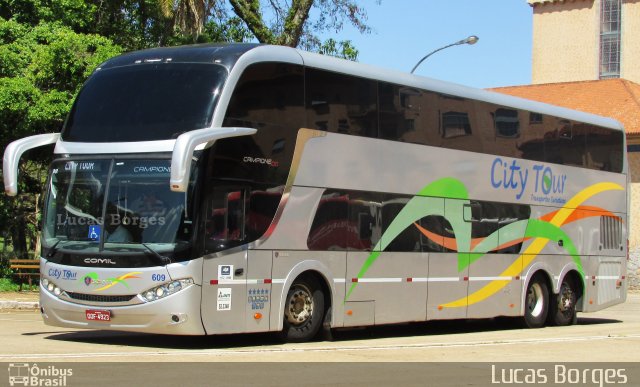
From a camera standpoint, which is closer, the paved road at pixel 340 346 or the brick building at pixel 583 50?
the paved road at pixel 340 346

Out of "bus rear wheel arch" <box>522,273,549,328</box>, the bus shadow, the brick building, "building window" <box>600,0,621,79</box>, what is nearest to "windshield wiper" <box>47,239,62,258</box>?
the bus shadow

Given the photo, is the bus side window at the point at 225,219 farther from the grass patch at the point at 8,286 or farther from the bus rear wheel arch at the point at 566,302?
the grass patch at the point at 8,286

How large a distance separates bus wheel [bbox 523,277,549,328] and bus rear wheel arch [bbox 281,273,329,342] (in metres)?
6.40

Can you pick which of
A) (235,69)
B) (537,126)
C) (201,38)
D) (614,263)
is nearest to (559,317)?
(614,263)

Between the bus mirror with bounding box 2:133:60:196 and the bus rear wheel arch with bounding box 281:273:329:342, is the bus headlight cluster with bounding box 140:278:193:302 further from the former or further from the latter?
the bus mirror with bounding box 2:133:60:196

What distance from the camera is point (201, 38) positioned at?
96.4ft

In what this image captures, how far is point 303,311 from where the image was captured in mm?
15227

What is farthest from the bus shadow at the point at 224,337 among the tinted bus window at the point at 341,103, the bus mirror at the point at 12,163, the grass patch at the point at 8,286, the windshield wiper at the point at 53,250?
the grass patch at the point at 8,286

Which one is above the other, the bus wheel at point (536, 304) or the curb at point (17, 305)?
the bus wheel at point (536, 304)

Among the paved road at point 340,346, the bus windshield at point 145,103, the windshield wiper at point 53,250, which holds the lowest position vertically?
the paved road at point 340,346

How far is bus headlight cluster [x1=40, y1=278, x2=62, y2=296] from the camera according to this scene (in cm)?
1405
